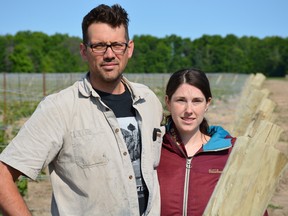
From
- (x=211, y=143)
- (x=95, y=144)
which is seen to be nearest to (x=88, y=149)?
(x=95, y=144)

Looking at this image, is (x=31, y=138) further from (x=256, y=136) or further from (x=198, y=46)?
(x=198, y=46)

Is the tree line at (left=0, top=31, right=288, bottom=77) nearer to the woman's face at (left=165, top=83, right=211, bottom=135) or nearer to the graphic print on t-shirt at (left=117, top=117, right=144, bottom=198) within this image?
the woman's face at (left=165, top=83, right=211, bottom=135)

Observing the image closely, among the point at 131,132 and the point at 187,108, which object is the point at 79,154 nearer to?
the point at 131,132

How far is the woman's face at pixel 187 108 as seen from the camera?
2623 millimetres

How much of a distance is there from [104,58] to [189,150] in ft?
2.22

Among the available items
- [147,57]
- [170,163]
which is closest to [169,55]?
[147,57]

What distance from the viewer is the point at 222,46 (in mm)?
99062

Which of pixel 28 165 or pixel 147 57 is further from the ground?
pixel 28 165

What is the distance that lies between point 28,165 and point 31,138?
0.38ft

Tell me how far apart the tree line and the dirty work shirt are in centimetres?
7357

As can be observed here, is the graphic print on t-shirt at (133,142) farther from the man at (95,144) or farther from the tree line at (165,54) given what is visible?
the tree line at (165,54)

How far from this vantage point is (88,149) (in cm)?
224

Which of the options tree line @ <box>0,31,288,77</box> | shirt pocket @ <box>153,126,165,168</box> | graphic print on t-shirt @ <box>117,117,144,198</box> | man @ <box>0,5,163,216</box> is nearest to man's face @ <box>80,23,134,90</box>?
man @ <box>0,5,163,216</box>

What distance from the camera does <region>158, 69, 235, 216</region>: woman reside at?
8.16 feet
